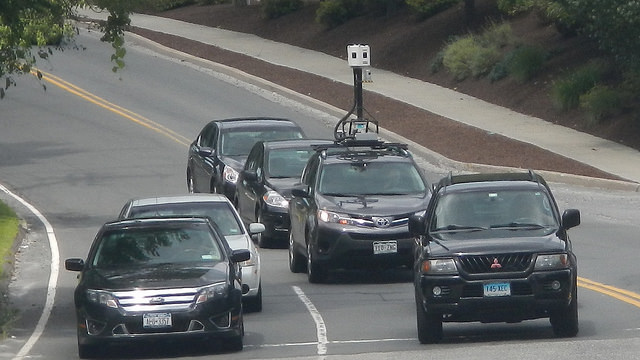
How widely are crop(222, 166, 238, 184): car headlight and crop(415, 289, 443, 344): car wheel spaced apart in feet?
36.3

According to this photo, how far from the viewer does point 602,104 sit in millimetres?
31781

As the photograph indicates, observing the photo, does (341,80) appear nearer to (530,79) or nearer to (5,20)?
(530,79)

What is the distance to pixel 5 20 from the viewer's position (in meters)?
14.9

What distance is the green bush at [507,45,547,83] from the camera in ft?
120

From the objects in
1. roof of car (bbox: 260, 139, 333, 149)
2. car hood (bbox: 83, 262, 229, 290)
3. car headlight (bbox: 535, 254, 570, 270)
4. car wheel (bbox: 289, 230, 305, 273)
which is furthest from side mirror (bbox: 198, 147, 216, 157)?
car headlight (bbox: 535, 254, 570, 270)

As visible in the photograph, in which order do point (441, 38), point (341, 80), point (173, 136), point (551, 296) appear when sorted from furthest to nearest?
point (441, 38)
point (341, 80)
point (173, 136)
point (551, 296)

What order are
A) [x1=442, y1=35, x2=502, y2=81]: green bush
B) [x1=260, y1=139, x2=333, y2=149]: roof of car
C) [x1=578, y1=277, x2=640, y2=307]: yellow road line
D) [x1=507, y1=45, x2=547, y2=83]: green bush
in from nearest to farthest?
[x1=578, y1=277, x2=640, y2=307]: yellow road line, [x1=260, y1=139, x2=333, y2=149]: roof of car, [x1=507, y1=45, x2=547, y2=83]: green bush, [x1=442, y1=35, x2=502, y2=81]: green bush

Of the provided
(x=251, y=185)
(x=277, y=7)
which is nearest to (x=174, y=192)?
(x=251, y=185)

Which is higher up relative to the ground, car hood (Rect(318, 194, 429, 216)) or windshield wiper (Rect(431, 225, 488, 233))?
windshield wiper (Rect(431, 225, 488, 233))

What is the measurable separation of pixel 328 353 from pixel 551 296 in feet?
7.54

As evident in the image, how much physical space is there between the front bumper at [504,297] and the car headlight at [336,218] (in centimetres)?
487

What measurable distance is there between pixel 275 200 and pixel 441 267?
8.80 meters

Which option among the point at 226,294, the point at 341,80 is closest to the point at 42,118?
the point at 341,80

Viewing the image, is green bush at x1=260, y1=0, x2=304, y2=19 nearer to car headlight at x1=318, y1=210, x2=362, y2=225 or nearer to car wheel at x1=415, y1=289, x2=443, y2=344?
car headlight at x1=318, y1=210, x2=362, y2=225
